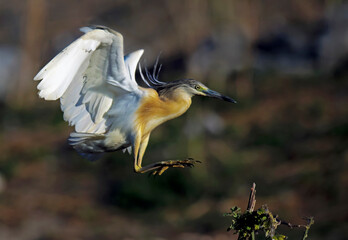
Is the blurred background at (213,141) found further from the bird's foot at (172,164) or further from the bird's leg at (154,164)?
the bird's foot at (172,164)

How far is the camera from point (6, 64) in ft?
95.1

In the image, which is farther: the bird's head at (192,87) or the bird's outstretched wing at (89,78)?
the bird's head at (192,87)

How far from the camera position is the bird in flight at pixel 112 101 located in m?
7.03

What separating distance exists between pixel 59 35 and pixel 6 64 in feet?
16.8

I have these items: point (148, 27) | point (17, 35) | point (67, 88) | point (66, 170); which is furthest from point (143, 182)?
point (17, 35)

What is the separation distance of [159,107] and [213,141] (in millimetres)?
14021

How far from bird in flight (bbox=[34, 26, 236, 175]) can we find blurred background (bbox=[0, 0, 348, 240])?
348 inches

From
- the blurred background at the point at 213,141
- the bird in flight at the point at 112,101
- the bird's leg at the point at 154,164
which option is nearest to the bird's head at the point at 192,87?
the bird in flight at the point at 112,101

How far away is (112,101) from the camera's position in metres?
7.42

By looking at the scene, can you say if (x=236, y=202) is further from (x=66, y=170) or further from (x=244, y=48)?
(x=244, y=48)

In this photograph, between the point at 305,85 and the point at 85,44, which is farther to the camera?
the point at 305,85

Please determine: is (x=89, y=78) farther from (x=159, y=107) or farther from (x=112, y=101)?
(x=159, y=107)

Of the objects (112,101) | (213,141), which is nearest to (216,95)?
(112,101)

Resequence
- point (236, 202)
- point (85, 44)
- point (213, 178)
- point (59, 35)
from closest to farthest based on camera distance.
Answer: point (85, 44) → point (236, 202) → point (213, 178) → point (59, 35)
